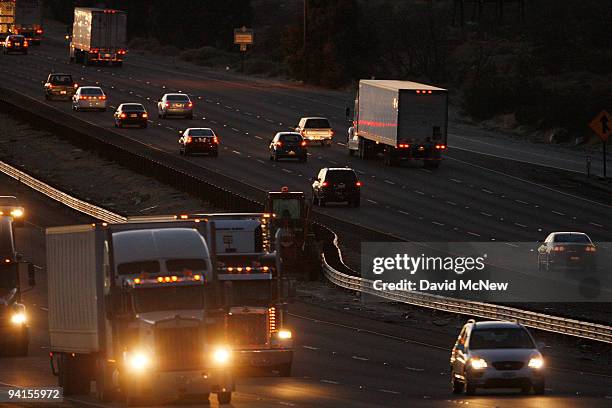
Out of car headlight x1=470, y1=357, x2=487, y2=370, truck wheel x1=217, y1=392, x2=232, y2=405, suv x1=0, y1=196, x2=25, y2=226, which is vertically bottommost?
truck wheel x1=217, y1=392, x2=232, y2=405

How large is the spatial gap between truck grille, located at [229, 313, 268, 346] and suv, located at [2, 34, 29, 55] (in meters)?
119

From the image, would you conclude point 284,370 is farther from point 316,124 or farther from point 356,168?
point 316,124

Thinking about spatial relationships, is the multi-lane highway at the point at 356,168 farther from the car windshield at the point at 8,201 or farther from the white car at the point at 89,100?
the car windshield at the point at 8,201

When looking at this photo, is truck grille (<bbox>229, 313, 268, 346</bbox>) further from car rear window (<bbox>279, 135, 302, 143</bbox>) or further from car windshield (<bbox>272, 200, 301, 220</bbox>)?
car rear window (<bbox>279, 135, 302, 143</bbox>)

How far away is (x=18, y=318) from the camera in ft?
124

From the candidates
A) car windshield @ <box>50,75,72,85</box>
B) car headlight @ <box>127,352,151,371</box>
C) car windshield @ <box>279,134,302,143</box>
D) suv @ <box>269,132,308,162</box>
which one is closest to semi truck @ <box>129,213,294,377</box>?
car headlight @ <box>127,352,151,371</box>

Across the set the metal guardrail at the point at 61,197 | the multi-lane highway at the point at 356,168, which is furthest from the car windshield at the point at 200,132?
the metal guardrail at the point at 61,197

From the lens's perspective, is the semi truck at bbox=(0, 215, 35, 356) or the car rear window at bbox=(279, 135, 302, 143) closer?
the semi truck at bbox=(0, 215, 35, 356)

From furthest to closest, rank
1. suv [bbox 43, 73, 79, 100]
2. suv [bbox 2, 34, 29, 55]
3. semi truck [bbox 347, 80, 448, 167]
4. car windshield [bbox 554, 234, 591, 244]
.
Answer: suv [bbox 2, 34, 29, 55], suv [bbox 43, 73, 79, 100], semi truck [bbox 347, 80, 448, 167], car windshield [bbox 554, 234, 591, 244]

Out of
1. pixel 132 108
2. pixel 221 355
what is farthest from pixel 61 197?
pixel 221 355

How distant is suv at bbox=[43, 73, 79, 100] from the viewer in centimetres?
11244

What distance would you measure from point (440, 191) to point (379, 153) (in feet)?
42.0

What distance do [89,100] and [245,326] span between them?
7483cm

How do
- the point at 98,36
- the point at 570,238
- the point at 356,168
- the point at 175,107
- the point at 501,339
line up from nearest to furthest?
the point at 501,339
the point at 570,238
the point at 356,168
the point at 175,107
the point at 98,36
